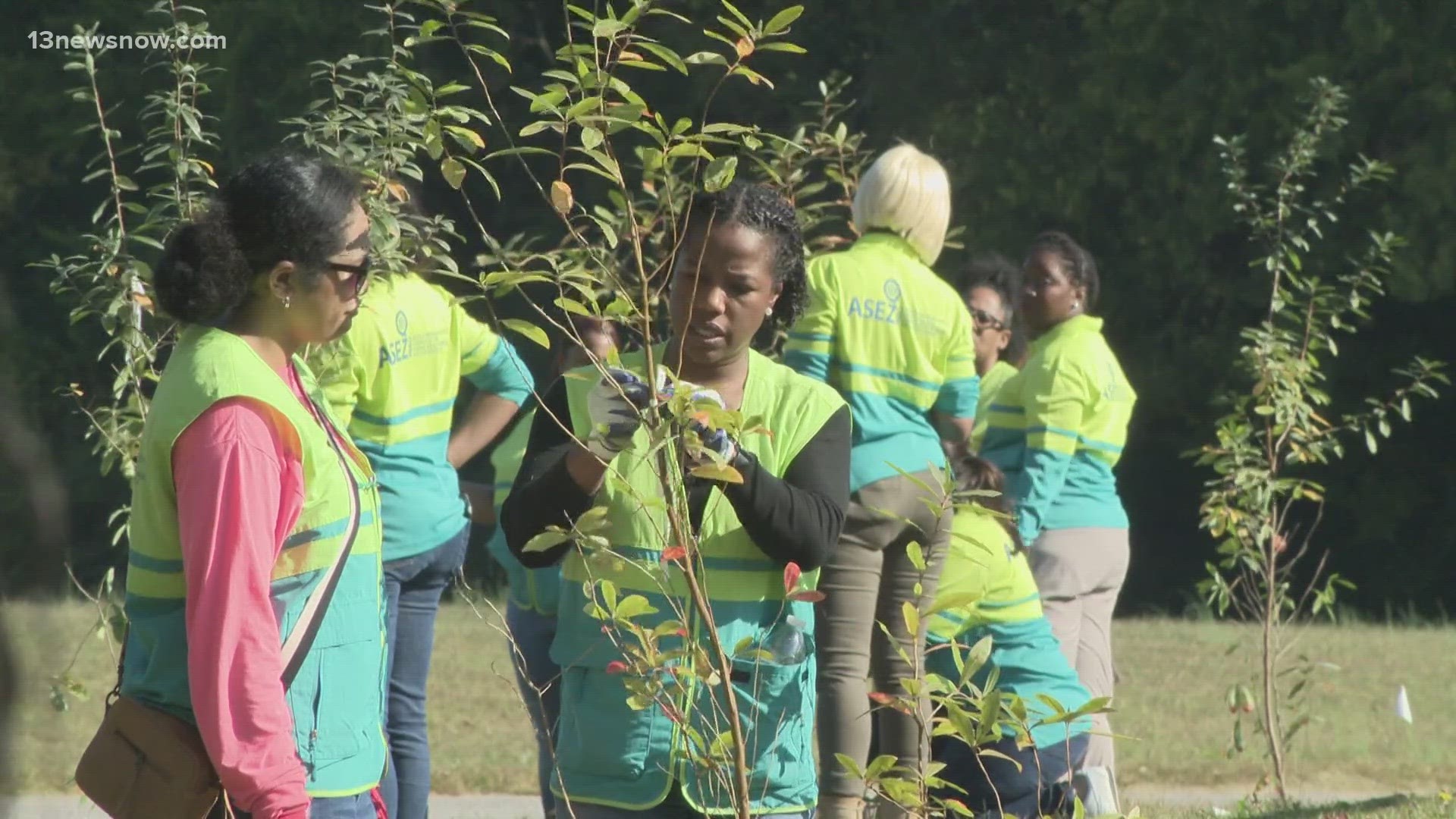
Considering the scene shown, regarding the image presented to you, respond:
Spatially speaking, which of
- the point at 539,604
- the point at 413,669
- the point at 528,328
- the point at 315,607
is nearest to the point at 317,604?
the point at 315,607

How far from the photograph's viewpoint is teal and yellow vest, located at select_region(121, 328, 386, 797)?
248cm

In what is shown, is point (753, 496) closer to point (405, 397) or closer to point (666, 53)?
point (666, 53)

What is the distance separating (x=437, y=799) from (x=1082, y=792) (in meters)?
2.91

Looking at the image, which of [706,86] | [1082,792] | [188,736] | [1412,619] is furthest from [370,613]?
[706,86]

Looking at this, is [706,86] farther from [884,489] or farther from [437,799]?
[884,489]

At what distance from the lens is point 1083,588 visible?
608cm

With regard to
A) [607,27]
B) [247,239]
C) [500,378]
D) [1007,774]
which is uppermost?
[607,27]

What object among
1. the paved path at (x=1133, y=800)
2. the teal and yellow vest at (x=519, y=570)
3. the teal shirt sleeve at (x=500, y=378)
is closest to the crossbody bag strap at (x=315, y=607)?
the teal and yellow vest at (x=519, y=570)

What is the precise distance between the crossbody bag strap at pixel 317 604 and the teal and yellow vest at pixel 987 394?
3.95 meters

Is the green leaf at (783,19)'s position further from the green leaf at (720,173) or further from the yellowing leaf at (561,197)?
the yellowing leaf at (561,197)

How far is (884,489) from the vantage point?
15.3ft

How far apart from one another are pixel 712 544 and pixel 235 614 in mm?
792

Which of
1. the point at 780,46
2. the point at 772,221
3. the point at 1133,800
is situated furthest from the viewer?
the point at 1133,800

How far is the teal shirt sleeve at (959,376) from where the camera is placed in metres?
5.07
